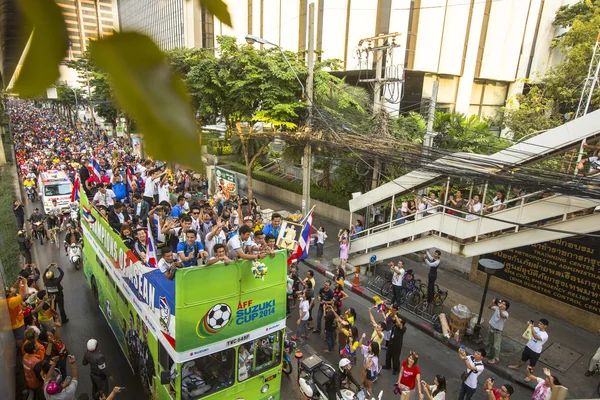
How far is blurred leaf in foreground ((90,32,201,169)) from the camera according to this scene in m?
0.52

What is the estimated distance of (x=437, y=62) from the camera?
20750 mm

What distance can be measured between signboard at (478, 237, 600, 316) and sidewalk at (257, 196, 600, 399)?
683mm

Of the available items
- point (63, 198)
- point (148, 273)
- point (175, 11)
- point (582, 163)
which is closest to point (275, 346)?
point (148, 273)

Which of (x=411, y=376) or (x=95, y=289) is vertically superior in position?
(x=411, y=376)

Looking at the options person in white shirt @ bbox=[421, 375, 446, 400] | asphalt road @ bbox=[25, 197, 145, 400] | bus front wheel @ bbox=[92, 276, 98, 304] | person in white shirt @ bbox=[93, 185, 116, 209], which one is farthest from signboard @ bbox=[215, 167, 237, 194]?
person in white shirt @ bbox=[421, 375, 446, 400]

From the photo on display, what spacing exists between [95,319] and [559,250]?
11080 mm

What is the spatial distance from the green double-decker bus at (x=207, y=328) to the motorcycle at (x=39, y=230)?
8554 millimetres

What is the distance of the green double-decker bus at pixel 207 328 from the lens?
5.01 metres

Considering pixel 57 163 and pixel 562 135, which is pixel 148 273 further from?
pixel 57 163

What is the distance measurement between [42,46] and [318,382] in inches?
254

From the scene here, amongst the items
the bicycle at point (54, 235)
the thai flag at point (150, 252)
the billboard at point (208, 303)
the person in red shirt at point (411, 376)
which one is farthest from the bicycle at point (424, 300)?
the bicycle at point (54, 235)

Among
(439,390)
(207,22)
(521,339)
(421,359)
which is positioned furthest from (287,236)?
(207,22)

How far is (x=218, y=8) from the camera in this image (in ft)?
2.27

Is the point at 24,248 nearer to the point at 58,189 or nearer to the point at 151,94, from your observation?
the point at 58,189
